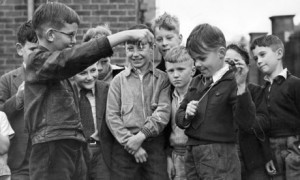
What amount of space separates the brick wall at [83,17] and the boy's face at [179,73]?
263cm

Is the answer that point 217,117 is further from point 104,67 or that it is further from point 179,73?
point 104,67

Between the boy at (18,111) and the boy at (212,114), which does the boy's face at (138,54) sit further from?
the boy at (18,111)

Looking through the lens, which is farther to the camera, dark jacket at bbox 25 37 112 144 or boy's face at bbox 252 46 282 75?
boy's face at bbox 252 46 282 75

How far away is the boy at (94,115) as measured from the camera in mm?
5215

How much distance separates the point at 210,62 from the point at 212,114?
40cm

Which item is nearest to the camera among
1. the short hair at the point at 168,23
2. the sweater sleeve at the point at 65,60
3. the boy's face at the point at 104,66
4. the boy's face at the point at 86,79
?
the sweater sleeve at the point at 65,60

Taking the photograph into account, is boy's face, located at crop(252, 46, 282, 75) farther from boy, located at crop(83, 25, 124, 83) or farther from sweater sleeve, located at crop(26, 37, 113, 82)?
sweater sleeve, located at crop(26, 37, 113, 82)

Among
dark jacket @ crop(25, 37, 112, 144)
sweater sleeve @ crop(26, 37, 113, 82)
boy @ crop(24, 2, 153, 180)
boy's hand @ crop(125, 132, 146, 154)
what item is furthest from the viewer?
boy's hand @ crop(125, 132, 146, 154)

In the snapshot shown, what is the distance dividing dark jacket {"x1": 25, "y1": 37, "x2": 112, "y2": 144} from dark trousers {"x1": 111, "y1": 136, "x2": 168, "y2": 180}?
909 mm

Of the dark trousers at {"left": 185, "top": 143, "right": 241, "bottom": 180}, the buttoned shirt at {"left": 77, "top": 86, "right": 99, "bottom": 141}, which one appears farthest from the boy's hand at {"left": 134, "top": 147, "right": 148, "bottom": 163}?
the dark trousers at {"left": 185, "top": 143, "right": 241, "bottom": 180}

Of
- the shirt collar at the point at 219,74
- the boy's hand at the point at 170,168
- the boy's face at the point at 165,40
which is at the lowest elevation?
the boy's hand at the point at 170,168

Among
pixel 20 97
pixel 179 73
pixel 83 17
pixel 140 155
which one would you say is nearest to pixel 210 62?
pixel 179 73

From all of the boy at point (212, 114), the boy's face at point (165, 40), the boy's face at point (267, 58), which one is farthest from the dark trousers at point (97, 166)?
the boy's face at point (267, 58)

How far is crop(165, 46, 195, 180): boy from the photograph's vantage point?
5.05 meters
